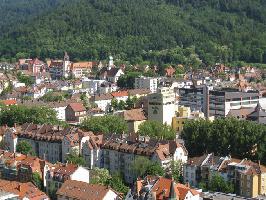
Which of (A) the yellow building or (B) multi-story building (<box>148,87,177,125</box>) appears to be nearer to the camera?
(A) the yellow building

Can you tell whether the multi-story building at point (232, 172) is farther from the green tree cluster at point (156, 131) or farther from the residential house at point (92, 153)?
the green tree cluster at point (156, 131)

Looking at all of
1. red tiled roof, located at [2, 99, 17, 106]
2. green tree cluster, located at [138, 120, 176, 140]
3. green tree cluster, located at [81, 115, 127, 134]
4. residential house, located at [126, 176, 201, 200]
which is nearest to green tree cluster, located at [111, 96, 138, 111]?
red tiled roof, located at [2, 99, 17, 106]

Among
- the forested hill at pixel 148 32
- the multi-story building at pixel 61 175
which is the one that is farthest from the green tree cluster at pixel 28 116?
the forested hill at pixel 148 32

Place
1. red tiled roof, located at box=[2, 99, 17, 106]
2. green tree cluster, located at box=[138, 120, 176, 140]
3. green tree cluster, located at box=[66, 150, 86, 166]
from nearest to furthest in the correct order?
green tree cluster, located at box=[66, 150, 86, 166] → green tree cluster, located at box=[138, 120, 176, 140] → red tiled roof, located at box=[2, 99, 17, 106]

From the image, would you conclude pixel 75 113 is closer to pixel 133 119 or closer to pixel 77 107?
pixel 77 107

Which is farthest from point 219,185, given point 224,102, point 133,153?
point 224,102

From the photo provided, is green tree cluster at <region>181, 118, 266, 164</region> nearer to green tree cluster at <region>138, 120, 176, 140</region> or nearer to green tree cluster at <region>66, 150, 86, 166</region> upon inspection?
green tree cluster at <region>138, 120, 176, 140</region>
